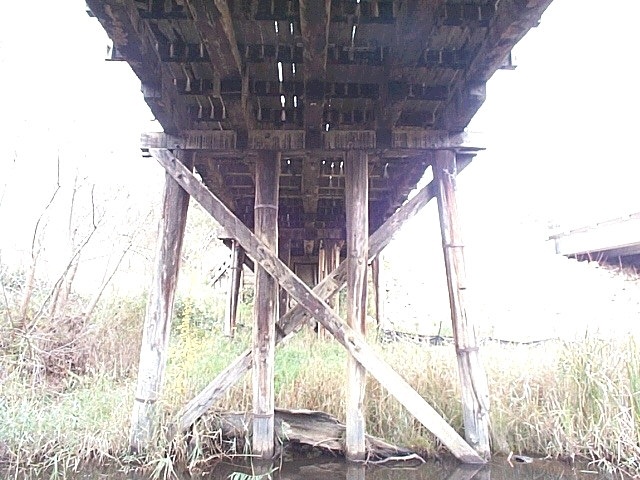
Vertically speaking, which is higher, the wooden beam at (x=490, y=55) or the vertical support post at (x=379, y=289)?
the wooden beam at (x=490, y=55)

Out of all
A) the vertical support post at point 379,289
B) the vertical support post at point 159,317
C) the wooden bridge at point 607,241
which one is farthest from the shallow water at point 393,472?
the vertical support post at point 379,289

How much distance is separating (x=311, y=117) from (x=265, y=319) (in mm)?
1632

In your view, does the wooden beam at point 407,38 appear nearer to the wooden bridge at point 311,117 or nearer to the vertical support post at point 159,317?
the wooden bridge at point 311,117

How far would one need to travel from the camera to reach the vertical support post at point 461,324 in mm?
3477

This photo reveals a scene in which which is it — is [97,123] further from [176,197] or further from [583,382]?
[583,382]

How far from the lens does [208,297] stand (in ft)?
38.7

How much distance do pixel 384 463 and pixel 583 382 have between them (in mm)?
1637

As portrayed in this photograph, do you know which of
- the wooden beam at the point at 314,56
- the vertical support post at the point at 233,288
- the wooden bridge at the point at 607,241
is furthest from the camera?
the vertical support post at the point at 233,288

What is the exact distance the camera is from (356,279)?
370cm

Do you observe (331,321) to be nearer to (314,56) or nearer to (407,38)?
(314,56)

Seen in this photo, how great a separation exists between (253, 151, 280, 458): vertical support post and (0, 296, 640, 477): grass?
39cm

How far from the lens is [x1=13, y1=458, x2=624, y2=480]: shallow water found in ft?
10.2

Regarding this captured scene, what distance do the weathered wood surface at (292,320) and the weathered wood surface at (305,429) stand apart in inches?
5.7

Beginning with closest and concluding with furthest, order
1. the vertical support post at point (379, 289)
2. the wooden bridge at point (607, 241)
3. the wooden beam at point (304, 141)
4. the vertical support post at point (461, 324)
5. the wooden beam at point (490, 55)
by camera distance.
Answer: the wooden beam at point (490, 55) < the vertical support post at point (461, 324) < the wooden beam at point (304, 141) < the wooden bridge at point (607, 241) < the vertical support post at point (379, 289)
